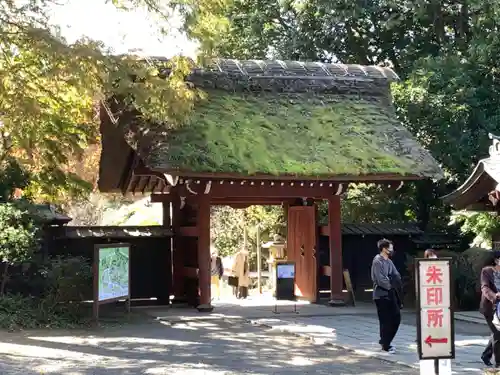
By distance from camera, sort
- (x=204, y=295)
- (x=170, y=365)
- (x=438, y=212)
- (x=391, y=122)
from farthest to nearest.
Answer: (x=438, y=212), (x=391, y=122), (x=204, y=295), (x=170, y=365)

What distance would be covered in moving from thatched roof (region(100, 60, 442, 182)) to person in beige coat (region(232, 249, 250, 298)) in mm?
5346

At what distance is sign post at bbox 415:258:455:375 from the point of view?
7855 millimetres

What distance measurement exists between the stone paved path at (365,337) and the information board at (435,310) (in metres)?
1.14

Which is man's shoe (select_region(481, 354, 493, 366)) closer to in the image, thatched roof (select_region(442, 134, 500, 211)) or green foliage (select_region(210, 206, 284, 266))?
thatched roof (select_region(442, 134, 500, 211))

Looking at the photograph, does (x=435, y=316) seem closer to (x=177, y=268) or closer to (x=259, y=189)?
(x=259, y=189)

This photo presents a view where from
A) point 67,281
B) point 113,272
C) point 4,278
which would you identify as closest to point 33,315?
point 67,281

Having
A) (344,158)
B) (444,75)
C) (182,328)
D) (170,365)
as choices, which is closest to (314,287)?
(344,158)

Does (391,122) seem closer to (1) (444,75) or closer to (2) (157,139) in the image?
(1) (444,75)

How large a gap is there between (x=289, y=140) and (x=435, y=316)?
28.0ft

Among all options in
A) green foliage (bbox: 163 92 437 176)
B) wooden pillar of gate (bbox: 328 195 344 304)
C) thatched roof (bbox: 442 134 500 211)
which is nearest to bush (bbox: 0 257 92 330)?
green foliage (bbox: 163 92 437 176)

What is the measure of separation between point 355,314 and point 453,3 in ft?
40.8

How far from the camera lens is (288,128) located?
1652 cm

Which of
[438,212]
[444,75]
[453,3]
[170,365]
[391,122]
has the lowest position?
[170,365]

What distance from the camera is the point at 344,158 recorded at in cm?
1561
